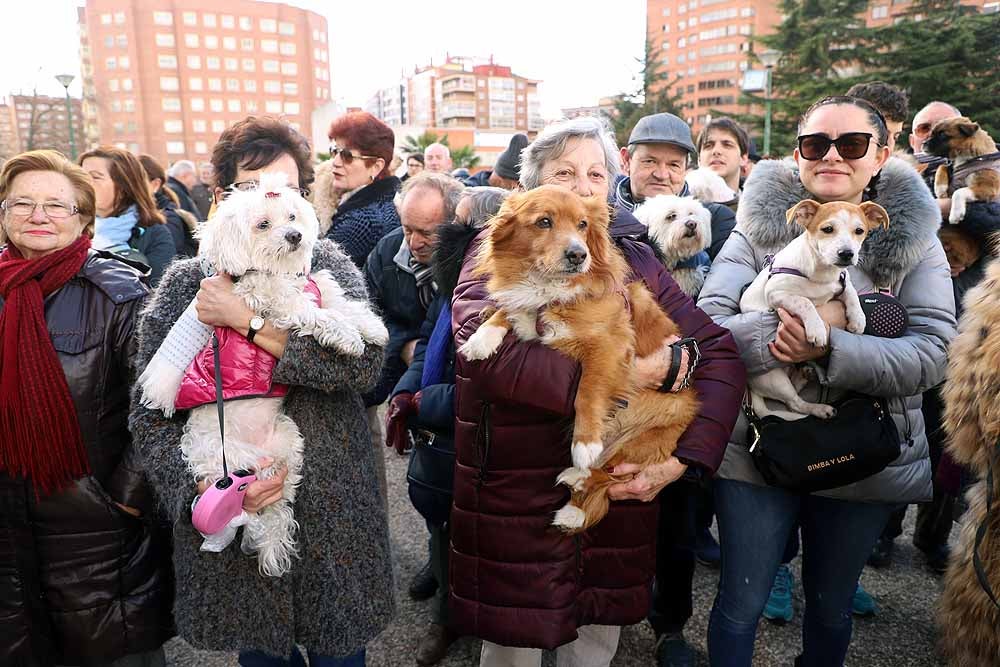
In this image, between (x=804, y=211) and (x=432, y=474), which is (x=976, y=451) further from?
(x=432, y=474)

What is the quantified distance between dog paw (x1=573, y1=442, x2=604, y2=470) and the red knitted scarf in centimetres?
178

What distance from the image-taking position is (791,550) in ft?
10.9

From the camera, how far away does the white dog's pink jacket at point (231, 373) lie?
6.59 feet

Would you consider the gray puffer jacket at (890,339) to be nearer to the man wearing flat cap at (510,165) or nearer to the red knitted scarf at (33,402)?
the red knitted scarf at (33,402)

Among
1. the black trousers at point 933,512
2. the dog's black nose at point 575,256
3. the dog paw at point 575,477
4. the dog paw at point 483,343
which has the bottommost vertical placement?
the black trousers at point 933,512

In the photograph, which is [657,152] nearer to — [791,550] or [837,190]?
[837,190]

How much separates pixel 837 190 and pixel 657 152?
1.43 metres

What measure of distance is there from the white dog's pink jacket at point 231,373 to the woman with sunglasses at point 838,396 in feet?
5.77

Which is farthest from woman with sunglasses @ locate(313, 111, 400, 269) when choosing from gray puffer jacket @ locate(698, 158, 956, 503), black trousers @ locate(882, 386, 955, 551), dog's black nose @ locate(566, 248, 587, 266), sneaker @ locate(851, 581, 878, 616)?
black trousers @ locate(882, 386, 955, 551)

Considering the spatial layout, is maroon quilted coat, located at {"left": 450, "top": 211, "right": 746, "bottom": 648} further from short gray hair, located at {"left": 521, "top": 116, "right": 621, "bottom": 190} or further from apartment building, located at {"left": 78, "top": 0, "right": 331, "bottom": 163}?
apartment building, located at {"left": 78, "top": 0, "right": 331, "bottom": 163}

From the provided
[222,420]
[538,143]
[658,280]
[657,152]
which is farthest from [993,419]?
[222,420]

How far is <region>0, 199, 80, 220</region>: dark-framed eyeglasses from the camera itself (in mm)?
2271

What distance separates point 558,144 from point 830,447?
154 cm

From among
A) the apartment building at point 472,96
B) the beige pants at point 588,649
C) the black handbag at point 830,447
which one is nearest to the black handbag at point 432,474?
the beige pants at point 588,649
